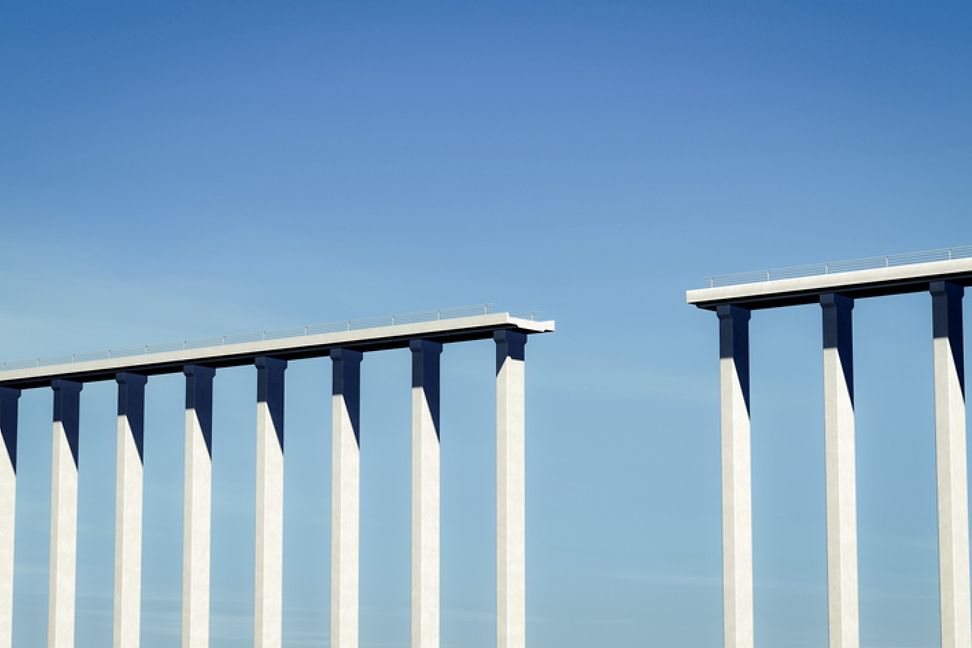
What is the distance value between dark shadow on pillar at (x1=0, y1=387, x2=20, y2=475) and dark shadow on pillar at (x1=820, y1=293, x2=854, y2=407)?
4638 cm

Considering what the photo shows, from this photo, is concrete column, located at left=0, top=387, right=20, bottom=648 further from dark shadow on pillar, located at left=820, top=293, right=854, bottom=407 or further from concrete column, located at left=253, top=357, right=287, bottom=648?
dark shadow on pillar, located at left=820, top=293, right=854, bottom=407

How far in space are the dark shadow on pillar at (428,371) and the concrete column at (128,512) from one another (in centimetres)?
1866

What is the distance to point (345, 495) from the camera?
7588cm

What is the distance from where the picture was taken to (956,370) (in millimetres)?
61156

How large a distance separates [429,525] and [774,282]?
1828 centimetres

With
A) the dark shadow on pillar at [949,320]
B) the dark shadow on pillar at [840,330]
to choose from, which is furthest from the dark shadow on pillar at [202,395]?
the dark shadow on pillar at [949,320]

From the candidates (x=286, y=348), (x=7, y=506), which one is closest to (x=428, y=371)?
(x=286, y=348)

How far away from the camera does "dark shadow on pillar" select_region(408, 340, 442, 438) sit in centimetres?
7331

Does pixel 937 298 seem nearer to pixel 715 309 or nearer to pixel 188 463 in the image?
pixel 715 309

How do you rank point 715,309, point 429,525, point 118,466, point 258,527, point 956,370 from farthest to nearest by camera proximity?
point 118,466 → point 258,527 → point 429,525 → point 715,309 → point 956,370

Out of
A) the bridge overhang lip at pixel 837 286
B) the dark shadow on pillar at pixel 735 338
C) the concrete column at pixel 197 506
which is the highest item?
the bridge overhang lip at pixel 837 286

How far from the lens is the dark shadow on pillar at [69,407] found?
88.5 metres

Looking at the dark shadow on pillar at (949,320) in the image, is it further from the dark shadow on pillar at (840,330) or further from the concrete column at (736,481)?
the concrete column at (736,481)

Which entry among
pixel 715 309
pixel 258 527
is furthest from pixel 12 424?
pixel 715 309
